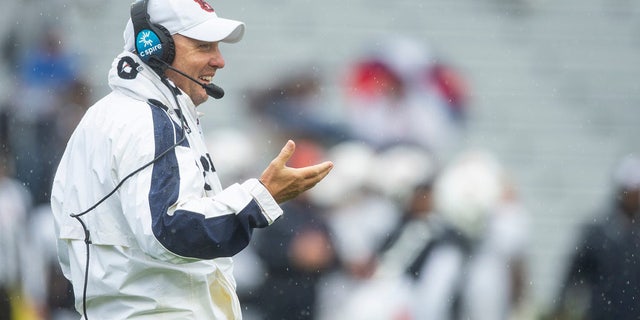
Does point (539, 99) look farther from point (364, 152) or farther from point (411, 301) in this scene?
point (411, 301)

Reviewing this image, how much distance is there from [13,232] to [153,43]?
3973 millimetres

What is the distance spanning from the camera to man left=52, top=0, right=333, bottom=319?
11.0 feet

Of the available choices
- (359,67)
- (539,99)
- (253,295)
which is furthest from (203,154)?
(539,99)

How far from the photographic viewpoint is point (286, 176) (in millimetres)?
3432

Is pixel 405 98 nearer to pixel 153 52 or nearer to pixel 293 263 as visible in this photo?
pixel 293 263

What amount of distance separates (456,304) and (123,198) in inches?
153

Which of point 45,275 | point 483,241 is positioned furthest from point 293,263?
point 45,275

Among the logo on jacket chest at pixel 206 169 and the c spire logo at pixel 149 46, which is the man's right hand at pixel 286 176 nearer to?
the logo on jacket chest at pixel 206 169

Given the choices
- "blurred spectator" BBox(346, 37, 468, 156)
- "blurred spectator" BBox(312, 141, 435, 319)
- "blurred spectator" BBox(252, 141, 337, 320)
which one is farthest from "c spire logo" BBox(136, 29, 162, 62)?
"blurred spectator" BBox(346, 37, 468, 156)

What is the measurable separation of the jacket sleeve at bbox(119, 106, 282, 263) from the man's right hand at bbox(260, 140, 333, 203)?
0.11 ft

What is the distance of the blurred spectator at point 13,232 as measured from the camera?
7.34m

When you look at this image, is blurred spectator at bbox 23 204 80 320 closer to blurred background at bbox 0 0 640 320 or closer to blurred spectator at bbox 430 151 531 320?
blurred background at bbox 0 0 640 320

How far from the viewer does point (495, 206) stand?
7500mm

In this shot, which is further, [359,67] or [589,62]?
[589,62]
